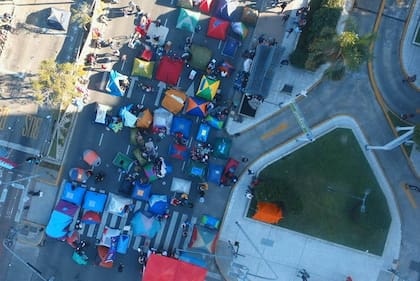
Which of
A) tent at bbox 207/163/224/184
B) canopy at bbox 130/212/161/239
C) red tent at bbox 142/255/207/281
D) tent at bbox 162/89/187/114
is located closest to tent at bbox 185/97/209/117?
tent at bbox 162/89/187/114

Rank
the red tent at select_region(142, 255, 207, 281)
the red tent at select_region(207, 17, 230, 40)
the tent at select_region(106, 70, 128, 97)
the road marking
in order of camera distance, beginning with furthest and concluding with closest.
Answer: the road marking → the tent at select_region(106, 70, 128, 97) → the red tent at select_region(207, 17, 230, 40) → the red tent at select_region(142, 255, 207, 281)

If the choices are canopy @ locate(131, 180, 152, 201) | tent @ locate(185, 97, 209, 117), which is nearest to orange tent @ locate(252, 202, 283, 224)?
tent @ locate(185, 97, 209, 117)

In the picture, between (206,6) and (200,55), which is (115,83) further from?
(206,6)

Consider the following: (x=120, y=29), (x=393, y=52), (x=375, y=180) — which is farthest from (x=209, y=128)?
(x=393, y=52)

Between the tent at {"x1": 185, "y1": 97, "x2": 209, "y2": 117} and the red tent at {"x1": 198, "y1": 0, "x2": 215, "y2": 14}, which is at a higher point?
the red tent at {"x1": 198, "y1": 0, "x2": 215, "y2": 14}

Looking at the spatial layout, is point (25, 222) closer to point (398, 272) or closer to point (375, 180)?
point (375, 180)

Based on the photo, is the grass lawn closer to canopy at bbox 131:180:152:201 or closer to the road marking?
the road marking

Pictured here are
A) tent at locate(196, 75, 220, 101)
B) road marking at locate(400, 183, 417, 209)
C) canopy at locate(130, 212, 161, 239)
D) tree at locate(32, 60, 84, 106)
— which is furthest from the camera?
road marking at locate(400, 183, 417, 209)

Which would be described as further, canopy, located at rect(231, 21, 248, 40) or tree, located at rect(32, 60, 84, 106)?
canopy, located at rect(231, 21, 248, 40)

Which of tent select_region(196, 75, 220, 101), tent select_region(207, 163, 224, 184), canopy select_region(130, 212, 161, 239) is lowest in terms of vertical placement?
canopy select_region(130, 212, 161, 239)
